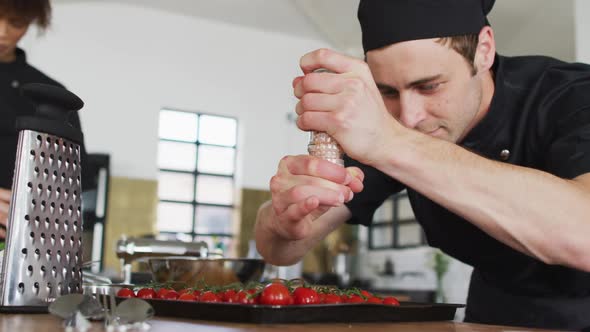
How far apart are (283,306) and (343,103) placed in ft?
1.27

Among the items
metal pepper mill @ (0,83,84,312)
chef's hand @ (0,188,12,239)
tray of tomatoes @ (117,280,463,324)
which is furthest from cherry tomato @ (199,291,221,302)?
chef's hand @ (0,188,12,239)

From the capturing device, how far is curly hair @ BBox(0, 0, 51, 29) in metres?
1.91

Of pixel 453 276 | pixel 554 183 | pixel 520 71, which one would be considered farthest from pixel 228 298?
pixel 453 276

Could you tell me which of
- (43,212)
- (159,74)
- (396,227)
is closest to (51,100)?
(43,212)

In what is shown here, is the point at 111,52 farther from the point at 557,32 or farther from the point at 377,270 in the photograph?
the point at 557,32

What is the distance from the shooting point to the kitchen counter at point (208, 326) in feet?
2.61

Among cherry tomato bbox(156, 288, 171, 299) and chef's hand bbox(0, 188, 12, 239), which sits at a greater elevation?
chef's hand bbox(0, 188, 12, 239)

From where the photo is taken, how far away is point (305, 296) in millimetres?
973

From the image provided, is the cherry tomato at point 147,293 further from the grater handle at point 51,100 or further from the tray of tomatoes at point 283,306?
the grater handle at point 51,100

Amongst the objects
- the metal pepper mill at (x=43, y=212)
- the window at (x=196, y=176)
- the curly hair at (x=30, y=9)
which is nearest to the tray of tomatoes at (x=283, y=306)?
the metal pepper mill at (x=43, y=212)

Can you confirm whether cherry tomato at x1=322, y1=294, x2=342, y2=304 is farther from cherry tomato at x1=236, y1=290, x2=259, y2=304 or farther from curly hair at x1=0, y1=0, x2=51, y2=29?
curly hair at x1=0, y1=0, x2=51, y2=29

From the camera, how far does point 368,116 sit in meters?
1.13

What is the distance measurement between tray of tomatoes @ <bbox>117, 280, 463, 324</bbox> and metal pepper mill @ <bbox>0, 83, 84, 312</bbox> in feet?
0.36

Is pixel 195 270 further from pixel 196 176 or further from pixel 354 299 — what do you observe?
pixel 196 176
